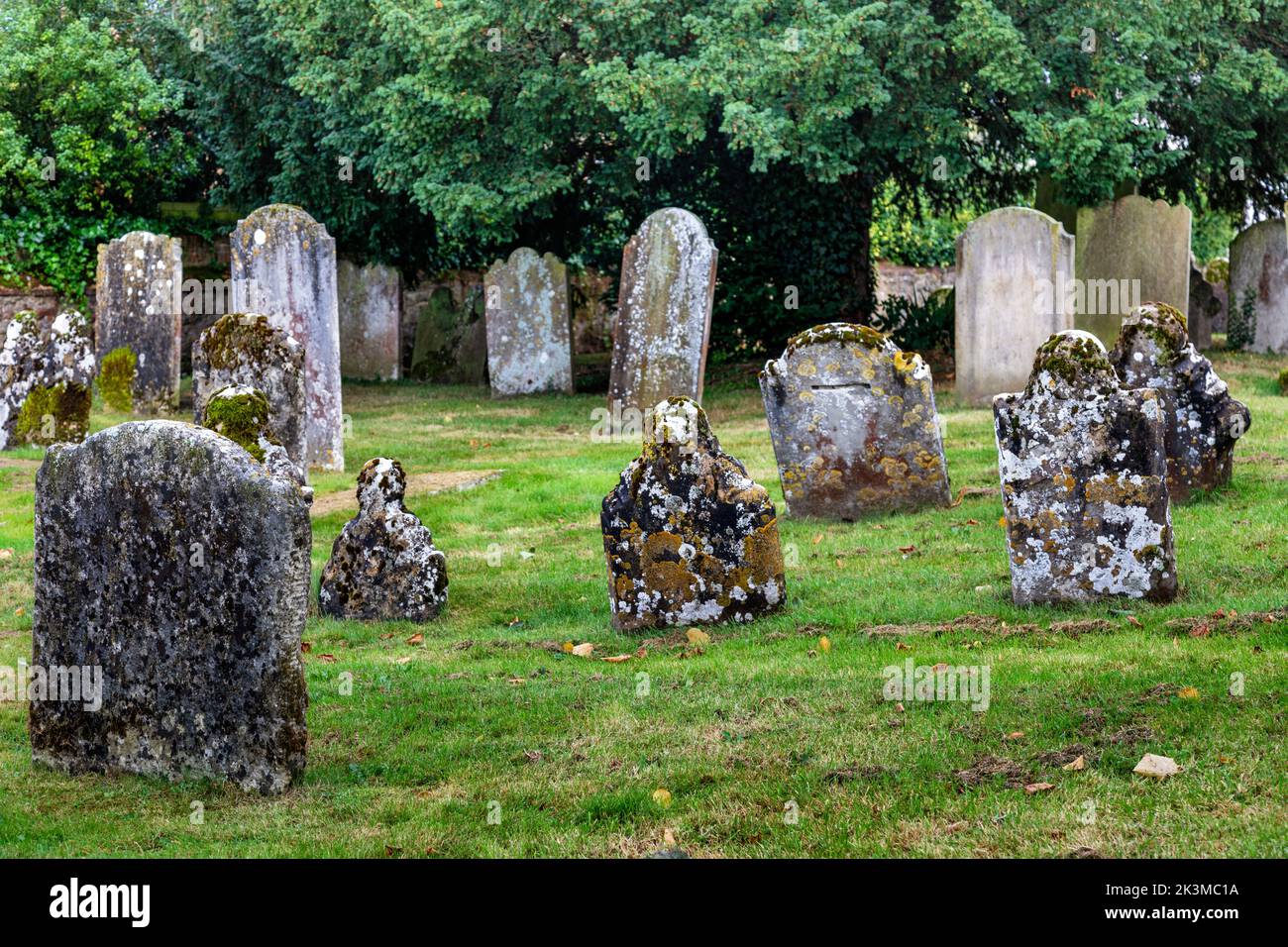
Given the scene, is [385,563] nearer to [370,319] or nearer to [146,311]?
[146,311]

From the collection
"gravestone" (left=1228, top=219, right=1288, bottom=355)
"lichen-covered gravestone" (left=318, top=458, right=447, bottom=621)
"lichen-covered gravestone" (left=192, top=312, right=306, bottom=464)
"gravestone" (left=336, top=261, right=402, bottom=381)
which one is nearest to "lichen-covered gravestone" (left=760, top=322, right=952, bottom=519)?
"lichen-covered gravestone" (left=318, top=458, right=447, bottom=621)

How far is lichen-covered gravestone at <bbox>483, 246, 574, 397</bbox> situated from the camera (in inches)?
878

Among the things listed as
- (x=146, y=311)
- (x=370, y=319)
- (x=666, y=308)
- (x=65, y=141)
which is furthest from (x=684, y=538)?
(x=65, y=141)

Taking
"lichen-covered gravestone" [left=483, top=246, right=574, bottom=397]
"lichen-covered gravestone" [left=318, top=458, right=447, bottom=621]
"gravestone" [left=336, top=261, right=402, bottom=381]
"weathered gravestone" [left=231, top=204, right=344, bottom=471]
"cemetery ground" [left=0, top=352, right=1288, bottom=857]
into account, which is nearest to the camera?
"cemetery ground" [left=0, top=352, right=1288, bottom=857]

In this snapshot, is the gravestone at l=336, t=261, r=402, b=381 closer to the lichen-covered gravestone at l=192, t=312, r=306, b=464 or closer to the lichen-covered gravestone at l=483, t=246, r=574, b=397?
the lichen-covered gravestone at l=483, t=246, r=574, b=397

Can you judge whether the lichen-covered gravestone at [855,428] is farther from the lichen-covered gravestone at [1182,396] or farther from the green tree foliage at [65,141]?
the green tree foliage at [65,141]

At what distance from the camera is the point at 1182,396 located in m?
10.8

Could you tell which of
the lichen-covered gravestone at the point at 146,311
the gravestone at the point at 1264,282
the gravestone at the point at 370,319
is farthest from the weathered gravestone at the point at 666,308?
the gravestone at the point at 1264,282

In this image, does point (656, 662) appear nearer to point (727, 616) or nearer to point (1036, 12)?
point (727, 616)

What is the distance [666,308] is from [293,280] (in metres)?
4.70

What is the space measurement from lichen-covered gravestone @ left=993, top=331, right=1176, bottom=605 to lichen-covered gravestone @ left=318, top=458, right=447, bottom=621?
12.0ft

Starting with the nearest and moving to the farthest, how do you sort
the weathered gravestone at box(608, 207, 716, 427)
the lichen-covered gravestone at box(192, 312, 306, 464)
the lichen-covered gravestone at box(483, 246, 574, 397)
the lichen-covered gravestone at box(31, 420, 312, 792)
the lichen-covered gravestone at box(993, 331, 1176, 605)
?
the lichen-covered gravestone at box(31, 420, 312, 792), the lichen-covered gravestone at box(993, 331, 1176, 605), the lichen-covered gravestone at box(192, 312, 306, 464), the weathered gravestone at box(608, 207, 716, 427), the lichen-covered gravestone at box(483, 246, 574, 397)

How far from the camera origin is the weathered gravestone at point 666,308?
18.1 meters

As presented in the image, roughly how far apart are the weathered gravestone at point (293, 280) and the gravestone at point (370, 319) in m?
9.20
